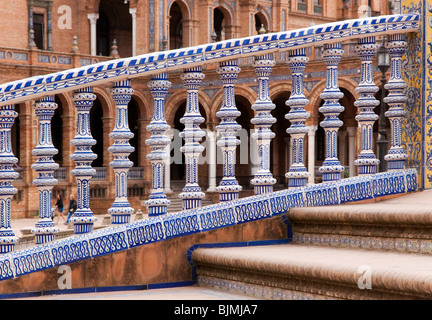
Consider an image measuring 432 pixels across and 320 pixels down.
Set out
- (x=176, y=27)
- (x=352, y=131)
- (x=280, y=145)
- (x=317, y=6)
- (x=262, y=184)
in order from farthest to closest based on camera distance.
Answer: (x=317, y=6) < (x=176, y=27) < (x=280, y=145) < (x=352, y=131) < (x=262, y=184)

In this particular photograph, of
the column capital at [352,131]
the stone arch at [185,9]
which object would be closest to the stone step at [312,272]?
the column capital at [352,131]

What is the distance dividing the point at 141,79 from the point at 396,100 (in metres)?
25.9

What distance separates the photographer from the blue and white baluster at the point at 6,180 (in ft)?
14.1

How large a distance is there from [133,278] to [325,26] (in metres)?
1.84

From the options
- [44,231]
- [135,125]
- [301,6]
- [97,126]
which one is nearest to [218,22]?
[301,6]

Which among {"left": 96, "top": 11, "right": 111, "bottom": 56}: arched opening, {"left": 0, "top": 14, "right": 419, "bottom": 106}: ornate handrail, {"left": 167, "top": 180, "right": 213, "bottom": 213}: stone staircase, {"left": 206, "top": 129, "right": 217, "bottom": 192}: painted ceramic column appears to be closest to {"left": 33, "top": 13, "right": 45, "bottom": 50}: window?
{"left": 96, "top": 11, "right": 111, "bottom": 56}: arched opening

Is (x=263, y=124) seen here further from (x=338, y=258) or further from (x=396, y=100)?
(x=338, y=258)

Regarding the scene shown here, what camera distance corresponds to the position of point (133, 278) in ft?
14.3

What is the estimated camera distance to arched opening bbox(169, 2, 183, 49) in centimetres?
→ 3541

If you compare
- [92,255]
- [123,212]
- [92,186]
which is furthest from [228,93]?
[92,186]

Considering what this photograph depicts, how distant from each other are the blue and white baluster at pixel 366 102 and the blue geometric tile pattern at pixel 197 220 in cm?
11

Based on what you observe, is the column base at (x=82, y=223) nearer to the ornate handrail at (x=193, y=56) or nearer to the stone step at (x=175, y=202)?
the ornate handrail at (x=193, y=56)

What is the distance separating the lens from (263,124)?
184 inches

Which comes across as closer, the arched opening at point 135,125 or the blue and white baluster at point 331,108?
the blue and white baluster at point 331,108
